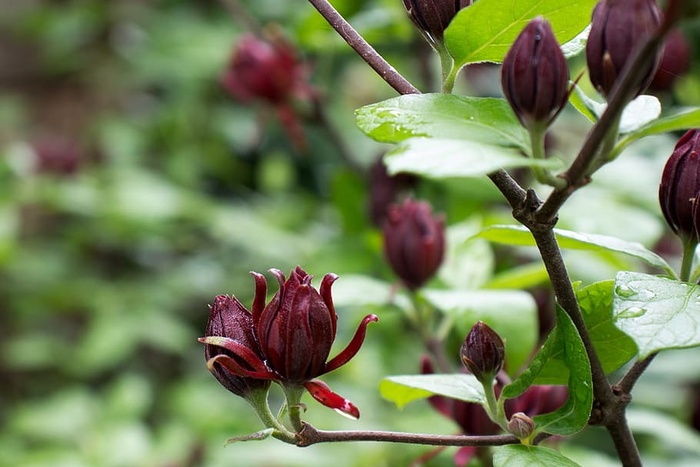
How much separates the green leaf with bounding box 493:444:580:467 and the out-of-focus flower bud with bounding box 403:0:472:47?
0.71 ft

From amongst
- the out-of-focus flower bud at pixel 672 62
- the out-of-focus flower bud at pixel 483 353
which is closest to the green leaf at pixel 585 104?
the out-of-focus flower bud at pixel 483 353

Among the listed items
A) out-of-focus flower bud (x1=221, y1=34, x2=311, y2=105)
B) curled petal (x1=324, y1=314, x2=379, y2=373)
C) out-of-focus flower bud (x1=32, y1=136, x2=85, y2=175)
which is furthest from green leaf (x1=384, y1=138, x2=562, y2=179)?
out-of-focus flower bud (x1=32, y1=136, x2=85, y2=175)

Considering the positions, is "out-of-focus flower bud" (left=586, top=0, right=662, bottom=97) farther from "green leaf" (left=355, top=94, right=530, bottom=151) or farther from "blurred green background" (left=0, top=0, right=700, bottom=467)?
"blurred green background" (left=0, top=0, right=700, bottom=467)

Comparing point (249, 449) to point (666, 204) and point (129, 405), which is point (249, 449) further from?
point (666, 204)

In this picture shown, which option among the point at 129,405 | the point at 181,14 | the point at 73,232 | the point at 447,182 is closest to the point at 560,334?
the point at 447,182

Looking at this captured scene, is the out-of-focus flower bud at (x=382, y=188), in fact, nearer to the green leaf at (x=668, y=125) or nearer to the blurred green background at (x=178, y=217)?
the blurred green background at (x=178, y=217)

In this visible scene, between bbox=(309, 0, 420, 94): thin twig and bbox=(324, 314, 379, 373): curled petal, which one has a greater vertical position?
bbox=(309, 0, 420, 94): thin twig

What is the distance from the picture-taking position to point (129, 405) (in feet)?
4.52

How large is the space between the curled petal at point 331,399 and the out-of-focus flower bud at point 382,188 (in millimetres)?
564

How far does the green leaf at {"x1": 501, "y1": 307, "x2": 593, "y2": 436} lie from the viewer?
40cm

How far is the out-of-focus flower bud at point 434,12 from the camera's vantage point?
16.5 inches

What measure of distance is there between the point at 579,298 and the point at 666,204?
7 centimetres

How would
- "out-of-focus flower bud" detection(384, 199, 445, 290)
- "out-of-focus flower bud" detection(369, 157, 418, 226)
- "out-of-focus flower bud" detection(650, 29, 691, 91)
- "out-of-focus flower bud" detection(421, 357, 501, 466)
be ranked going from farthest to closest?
"out-of-focus flower bud" detection(650, 29, 691, 91) → "out-of-focus flower bud" detection(369, 157, 418, 226) → "out-of-focus flower bud" detection(384, 199, 445, 290) → "out-of-focus flower bud" detection(421, 357, 501, 466)

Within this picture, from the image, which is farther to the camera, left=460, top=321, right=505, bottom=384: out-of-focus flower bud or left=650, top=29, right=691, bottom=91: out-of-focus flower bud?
left=650, top=29, right=691, bottom=91: out-of-focus flower bud
